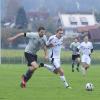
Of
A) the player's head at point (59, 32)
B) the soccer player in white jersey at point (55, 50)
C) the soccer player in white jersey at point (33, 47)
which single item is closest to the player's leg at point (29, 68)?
the soccer player in white jersey at point (33, 47)

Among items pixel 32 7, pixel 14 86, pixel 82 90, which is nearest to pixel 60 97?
pixel 82 90

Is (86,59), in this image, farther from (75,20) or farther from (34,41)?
(75,20)

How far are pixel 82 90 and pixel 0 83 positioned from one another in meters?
4.49

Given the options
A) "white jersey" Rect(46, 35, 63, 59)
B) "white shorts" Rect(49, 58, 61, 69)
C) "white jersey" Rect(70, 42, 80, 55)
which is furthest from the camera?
"white jersey" Rect(70, 42, 80, 55)

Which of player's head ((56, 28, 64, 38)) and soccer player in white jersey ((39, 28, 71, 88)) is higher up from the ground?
player's head ((56, 28, 64, 38))

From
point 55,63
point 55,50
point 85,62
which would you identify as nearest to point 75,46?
point 85,62

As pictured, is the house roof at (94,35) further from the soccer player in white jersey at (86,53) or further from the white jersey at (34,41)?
the white jersey at (34,41)

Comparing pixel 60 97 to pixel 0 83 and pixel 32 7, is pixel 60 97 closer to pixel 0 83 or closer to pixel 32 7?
pixel 0 83

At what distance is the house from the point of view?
436ft

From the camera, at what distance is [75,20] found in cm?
13688

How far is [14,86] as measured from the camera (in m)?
25.2

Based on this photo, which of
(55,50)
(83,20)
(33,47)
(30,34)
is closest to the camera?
(30,34)

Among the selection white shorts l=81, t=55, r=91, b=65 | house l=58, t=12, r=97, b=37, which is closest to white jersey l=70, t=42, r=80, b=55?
white shorts l=81, t=55, r=91, b=65

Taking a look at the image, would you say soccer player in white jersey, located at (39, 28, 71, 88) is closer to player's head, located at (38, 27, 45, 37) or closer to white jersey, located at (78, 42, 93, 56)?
player's head, located at (38, 27, 45, 37)
